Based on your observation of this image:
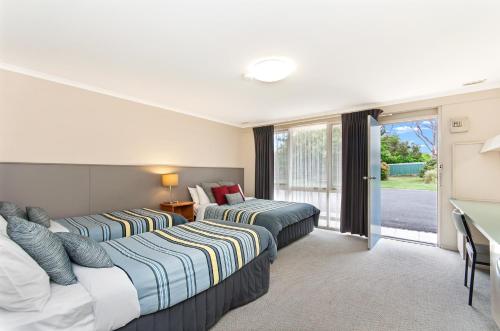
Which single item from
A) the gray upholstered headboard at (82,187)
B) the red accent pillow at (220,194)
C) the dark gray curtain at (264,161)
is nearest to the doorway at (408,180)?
the dark gray curtain at (264,161)

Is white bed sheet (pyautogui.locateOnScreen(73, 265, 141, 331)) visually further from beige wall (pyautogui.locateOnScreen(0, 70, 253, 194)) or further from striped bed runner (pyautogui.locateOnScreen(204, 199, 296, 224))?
beige wall (pyautogui.locateOnScreen(0, 70, 253, 194))

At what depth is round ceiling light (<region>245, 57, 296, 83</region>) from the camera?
244 centimetres

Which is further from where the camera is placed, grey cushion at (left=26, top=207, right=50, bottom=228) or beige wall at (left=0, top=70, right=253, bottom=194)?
beige wall at (left=0, top=70, right=253, bottom=194)

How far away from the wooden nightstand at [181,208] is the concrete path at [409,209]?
4.25m

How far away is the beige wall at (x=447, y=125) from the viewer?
3230 millimetres

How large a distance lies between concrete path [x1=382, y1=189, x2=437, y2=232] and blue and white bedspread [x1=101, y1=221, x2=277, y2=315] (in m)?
4.30

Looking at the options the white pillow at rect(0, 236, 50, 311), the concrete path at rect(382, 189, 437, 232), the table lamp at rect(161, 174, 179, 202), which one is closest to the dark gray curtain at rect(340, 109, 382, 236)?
the concrete path at rect(382, 189, 437, 232)

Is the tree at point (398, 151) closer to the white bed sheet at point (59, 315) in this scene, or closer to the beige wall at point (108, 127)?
the beige wall at point (108, 127)

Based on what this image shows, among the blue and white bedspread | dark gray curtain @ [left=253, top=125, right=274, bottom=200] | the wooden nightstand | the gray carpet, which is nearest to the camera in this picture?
the blue and white bedspread

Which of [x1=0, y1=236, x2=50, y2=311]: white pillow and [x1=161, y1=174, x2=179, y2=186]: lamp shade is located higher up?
[x1=161, y1=174, x2=179, y2=186]: lamp shade

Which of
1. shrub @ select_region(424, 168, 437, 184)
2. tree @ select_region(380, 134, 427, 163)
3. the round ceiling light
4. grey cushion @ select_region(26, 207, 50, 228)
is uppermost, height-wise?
the round ceiling light

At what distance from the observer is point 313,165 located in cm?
491

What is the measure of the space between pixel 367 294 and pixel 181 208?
9.91 ft

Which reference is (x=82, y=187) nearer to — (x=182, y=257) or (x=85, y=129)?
(x=85, y=129)
